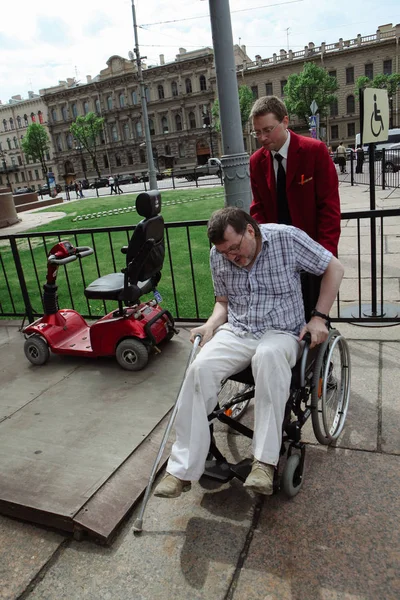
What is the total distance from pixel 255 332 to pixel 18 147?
4052 inches

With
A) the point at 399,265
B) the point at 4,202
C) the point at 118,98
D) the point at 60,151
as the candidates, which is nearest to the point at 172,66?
the point at 118,98

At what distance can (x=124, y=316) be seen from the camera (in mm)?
3908

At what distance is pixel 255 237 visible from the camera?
2385 millimetres

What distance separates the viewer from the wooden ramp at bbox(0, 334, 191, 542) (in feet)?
7.75

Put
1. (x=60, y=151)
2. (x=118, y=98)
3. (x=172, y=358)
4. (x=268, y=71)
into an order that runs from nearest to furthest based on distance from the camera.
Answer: (x=172, y=358) → (x=268, y=71) → (x=118, y=98) → (x=60, y=151)

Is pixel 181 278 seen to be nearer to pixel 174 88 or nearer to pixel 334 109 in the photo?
pixel 334 109

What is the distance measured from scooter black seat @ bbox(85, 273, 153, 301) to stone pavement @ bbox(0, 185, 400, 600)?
1.57 m

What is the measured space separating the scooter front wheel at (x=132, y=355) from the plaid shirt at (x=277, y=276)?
4.87ft

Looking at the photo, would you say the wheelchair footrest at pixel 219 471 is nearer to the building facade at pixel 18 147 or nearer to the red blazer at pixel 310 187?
the red blazer at pixel 310 187

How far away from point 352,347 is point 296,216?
1.54m

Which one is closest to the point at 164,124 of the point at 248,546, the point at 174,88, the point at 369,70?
the point at 174,88

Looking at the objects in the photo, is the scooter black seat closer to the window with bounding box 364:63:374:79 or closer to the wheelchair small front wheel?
the wheelchair small front wheel

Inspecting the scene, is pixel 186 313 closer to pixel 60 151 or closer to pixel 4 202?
pixel 4 202

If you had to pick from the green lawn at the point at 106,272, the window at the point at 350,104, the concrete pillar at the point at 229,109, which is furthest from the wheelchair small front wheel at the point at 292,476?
the window at the point at 350,104
